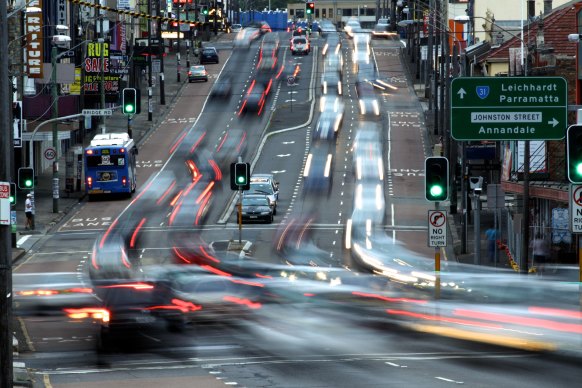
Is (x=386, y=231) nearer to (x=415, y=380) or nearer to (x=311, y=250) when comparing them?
(x=311, y=250)

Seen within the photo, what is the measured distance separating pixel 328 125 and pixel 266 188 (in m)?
28.5

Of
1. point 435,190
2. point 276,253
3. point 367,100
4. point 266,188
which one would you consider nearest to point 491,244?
point 276,253

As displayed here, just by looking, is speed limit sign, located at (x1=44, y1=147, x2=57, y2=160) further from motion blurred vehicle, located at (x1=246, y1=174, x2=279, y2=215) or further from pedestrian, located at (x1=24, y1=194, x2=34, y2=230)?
motion blurred vehicle, located at (x1=246, y1=174, x2=279, y2=215)

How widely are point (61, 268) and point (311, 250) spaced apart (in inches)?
437

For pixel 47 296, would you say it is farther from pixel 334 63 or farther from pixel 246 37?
pixel 246 37

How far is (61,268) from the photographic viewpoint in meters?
49.2

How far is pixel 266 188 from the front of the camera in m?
67.6

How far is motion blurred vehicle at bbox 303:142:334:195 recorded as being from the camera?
74.4 meters

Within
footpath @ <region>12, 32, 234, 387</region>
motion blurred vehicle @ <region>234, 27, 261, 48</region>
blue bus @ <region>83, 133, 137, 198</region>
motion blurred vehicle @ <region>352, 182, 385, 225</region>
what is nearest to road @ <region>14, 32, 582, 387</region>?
motion blurred vehicle @ <region>352, 182, 385, 225</region>

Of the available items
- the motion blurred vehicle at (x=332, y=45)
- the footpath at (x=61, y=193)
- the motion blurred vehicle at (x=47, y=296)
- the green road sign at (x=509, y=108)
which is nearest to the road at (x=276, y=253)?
the motion blurred vehicle at (x=47, y=296)

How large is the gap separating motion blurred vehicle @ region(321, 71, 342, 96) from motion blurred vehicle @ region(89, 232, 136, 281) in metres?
52.5

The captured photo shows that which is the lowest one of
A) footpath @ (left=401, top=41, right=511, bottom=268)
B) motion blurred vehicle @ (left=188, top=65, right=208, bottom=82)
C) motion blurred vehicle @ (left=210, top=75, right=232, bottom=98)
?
footpath @ (left=401, top=41, right=511, bottom=268)

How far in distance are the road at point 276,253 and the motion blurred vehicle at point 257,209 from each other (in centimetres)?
80

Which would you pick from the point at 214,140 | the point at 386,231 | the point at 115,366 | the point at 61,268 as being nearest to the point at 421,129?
the point at 214,140
